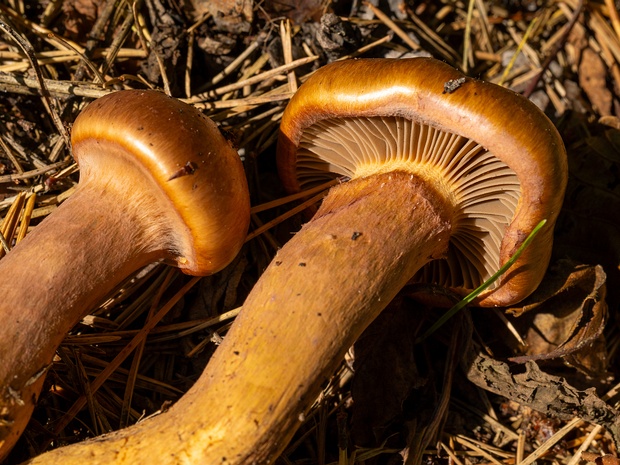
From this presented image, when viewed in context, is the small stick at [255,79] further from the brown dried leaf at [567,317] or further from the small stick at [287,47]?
the brown dried leaf at [567,317]

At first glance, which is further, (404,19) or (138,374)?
(404,19)

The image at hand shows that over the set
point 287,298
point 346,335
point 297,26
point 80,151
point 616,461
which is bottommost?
point 616,461

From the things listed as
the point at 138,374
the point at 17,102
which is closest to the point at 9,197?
the point at 17,102

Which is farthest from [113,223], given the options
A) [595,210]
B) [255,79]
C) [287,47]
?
[595,210]

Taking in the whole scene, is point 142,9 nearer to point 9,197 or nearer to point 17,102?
point 17,102

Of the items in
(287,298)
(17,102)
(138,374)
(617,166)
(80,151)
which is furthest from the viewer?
(617,166)

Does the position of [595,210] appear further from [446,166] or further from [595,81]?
[446,166]

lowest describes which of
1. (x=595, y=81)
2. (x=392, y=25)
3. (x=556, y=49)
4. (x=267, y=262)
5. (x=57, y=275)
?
(x=267, y=262)
